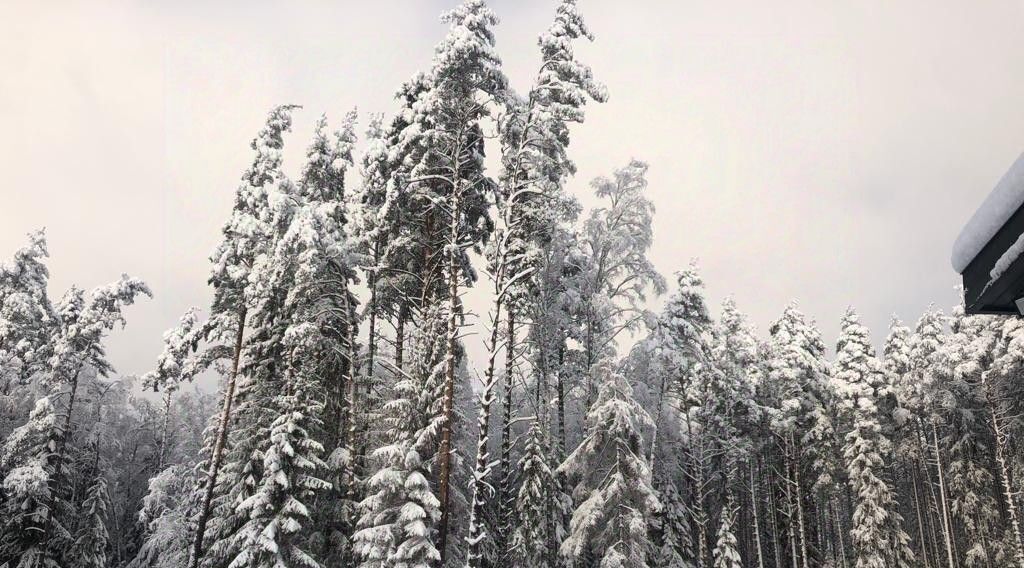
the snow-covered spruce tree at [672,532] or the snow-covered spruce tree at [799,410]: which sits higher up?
the snow-covered spruce tree at [799,410]

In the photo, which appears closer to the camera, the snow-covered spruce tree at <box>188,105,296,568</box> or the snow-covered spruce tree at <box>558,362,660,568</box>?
the snow-covered spruce tree at <box>558,362,660,568</box>

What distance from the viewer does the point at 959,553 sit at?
44094mm

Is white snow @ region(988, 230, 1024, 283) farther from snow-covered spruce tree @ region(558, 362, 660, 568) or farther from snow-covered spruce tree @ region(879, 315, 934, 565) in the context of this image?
snow-covered spruce tree @ region(879, 315, 934, 565)

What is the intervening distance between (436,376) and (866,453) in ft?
88.0

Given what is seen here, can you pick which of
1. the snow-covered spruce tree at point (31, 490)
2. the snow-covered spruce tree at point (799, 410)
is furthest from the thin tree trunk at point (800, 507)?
the snow-covered spruce tree at point (31, 490)

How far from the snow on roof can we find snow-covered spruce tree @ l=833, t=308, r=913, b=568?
33.9m

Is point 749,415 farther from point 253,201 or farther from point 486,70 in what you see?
point 253,201

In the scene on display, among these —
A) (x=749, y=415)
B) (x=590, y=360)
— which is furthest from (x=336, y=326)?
(x=749, y=415)

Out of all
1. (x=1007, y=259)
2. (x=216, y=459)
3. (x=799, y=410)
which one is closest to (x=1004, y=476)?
(x=799, y=410)

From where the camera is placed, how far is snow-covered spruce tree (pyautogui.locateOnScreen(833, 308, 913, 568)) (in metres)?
31.8

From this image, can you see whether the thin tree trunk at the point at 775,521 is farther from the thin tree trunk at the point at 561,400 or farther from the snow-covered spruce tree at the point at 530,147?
the snow-covered spruce tree at the point at 530,147

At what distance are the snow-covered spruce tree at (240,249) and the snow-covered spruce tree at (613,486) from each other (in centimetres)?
1189


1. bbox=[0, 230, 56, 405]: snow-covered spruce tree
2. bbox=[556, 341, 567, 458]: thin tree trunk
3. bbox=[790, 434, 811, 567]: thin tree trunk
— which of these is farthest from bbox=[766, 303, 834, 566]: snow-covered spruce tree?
bbox=[0, 230, 56, 405]: snow-covered spruce tree

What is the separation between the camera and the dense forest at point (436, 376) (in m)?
18.0
